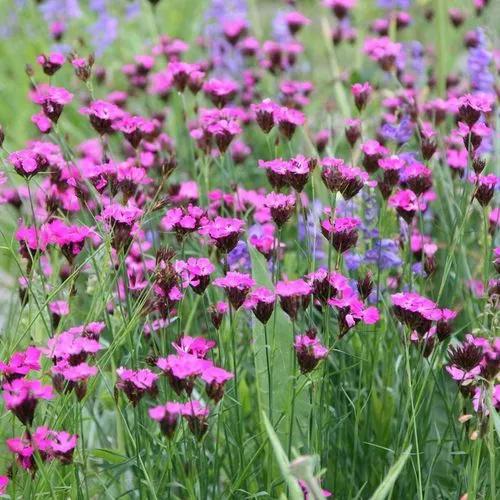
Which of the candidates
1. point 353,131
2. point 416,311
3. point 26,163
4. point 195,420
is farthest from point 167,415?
point 353,131

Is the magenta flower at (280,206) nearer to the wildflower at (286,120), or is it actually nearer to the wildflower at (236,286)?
the wildflower at (236,286)

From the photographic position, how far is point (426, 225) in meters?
2.38

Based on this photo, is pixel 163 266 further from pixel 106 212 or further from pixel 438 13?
pixel 438 13

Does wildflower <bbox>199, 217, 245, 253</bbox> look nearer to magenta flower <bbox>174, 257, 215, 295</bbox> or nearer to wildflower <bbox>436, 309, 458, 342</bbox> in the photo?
magenta flower <bbox>174, 257, 215, 295</bbox>

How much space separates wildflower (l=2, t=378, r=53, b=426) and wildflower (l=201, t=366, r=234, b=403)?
0.58 feet

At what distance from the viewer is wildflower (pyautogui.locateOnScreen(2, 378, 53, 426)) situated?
1009 mm

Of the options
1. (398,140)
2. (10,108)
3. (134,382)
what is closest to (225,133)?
(398,140)

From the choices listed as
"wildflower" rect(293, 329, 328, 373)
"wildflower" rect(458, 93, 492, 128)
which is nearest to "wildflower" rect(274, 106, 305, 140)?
"wildflower" rect(458, 93, 492, 128)

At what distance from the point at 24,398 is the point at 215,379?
0.70ft

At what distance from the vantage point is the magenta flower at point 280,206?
127 cm

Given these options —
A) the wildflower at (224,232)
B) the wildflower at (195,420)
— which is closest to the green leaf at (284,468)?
the wildflower at (195,420)

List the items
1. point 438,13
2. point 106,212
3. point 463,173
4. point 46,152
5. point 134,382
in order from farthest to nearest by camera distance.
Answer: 1. point 438,13
2. point 463,173
3. point 46,152
4. point 106,212
5. point 134,382

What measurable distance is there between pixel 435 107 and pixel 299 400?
2.64ft

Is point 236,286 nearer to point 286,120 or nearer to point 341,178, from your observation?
point 341,178
